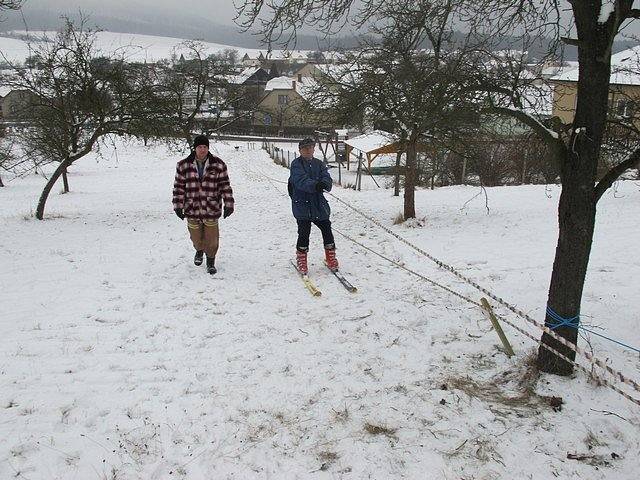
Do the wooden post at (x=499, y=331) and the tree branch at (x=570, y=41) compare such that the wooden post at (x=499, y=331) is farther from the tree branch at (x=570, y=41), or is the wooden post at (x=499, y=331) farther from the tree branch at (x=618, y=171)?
the tree branch at (x=570, y=41)

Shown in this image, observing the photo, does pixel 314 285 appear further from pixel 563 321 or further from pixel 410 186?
pixel 410 186

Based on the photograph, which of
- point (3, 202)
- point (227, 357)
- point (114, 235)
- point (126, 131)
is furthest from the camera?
point (3, 202)

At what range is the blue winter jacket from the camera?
654 centimetres

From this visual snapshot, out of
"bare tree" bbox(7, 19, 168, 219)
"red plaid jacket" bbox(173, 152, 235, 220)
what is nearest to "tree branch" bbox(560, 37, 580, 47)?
"red plaid jacket" bbox(173, 152, 235, 220)

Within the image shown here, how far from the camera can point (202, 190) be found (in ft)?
21.8

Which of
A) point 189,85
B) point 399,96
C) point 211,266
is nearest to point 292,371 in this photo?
point 211,266

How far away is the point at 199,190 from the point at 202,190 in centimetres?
4

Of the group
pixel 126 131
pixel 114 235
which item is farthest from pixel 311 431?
pixel 126 131

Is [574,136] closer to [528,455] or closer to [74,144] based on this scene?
[528,455]

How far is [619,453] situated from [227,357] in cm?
320

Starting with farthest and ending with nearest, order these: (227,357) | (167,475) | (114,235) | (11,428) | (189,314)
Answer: (114,235)
(189,314)
(227,357)
(11,428)
(167,475)

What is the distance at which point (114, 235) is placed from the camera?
10.2 meters

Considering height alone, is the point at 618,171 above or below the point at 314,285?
above

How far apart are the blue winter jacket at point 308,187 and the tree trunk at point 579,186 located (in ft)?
11.7
